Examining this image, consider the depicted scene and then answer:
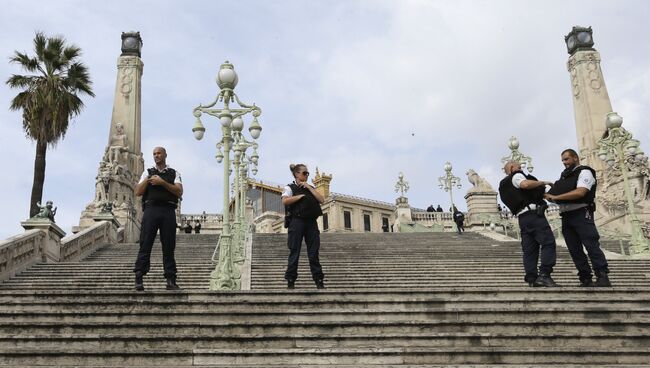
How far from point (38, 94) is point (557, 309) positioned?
23.0 meters

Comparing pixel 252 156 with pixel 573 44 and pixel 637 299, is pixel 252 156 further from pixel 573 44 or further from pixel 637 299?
pixel 573 44

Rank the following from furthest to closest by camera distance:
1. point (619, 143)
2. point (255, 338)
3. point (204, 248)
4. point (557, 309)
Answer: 1. point (204, 248)
2. point (619, 143)
3. point (557, 309)
4. point (255, 338)

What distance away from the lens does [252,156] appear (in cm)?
2180

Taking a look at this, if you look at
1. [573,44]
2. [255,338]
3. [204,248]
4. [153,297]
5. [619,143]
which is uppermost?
[573,44]

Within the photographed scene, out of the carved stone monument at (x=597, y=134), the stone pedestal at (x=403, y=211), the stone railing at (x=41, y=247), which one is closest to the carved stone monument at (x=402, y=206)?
the stone pedestal at (x=403, y=211)

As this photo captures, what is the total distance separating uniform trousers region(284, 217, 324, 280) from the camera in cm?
781

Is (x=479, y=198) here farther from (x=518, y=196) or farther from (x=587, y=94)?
(x=518, y=196)

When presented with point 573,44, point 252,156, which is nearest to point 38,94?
point 252,156

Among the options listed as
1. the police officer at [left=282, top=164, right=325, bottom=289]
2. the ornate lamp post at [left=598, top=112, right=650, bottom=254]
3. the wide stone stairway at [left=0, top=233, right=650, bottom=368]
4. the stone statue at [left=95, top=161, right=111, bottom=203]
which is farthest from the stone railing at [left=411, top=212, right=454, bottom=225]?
the wide stone stairway at [left=0, top=233, right=650, bottom=368]

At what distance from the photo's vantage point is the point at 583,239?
7.51 metres

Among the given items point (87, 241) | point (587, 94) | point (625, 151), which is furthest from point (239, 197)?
point (587, 94)

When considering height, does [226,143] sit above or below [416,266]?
above

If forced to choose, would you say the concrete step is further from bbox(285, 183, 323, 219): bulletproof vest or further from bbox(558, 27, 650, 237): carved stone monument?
bbox(558, 27, 650, 237): carved stone monument

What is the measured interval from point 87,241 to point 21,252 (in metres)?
5.44
